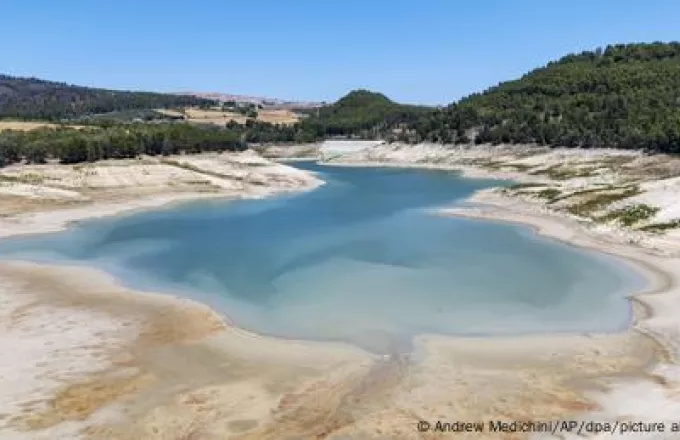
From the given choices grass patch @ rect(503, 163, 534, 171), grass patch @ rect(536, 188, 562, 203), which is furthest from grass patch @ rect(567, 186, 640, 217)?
grass patch @ rect(503, 163, 534, 171)

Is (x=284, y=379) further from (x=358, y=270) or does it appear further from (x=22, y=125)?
(x=22, y=125)

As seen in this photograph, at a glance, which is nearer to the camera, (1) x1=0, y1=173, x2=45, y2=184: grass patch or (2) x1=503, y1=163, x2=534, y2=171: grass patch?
(1) x1=0, y1=173, x2=45, y2=184: grass patch

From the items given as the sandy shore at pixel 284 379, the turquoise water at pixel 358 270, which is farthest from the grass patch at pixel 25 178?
the sandy shore at pixel 284 379

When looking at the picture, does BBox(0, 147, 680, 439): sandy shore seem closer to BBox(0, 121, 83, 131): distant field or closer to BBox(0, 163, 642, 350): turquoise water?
BBox(0, 163, 642, 350): turquoise water

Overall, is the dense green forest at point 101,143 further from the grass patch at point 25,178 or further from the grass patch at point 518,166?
the grass patch at point 518,166

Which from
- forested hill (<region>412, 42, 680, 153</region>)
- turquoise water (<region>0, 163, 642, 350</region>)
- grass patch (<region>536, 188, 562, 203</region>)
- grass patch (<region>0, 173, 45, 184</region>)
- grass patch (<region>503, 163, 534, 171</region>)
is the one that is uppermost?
forested hill (<region>412, 42, 680, 153</region>)

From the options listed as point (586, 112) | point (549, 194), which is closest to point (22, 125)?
point (549, 194)
